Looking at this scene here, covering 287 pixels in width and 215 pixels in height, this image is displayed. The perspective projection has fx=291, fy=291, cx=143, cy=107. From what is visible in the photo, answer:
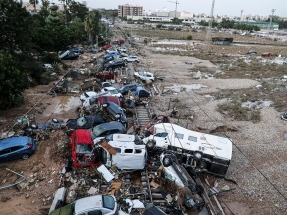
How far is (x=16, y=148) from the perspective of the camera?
16.8 m

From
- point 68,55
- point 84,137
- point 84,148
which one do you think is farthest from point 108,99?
point 68,55

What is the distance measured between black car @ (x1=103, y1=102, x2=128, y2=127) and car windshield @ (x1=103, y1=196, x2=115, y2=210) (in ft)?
29.3

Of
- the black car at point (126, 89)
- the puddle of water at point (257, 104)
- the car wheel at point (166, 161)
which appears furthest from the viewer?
the puddle of water at point (257, 104)

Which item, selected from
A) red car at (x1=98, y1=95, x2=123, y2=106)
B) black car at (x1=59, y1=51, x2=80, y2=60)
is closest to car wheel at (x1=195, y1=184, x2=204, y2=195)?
red car at (x1=98, y1=95, x2=123, y2=106)

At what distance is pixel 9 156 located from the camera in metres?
16.7

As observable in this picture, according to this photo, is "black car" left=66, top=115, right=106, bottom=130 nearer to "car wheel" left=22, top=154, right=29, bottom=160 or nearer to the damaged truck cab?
"car wheel" left=22, top=154, right=29, bottom=160

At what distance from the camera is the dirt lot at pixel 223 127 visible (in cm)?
1460

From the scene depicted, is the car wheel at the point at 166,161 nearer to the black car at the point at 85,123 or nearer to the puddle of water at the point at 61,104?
the black car at the point at 85,123

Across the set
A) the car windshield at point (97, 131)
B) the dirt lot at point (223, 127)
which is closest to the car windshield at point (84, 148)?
the dirt lot at point (223, 127)

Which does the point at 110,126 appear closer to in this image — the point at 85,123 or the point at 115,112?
the point at 85,123

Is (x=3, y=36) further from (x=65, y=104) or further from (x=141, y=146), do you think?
(x=141, y=146)

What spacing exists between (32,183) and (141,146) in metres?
5.97

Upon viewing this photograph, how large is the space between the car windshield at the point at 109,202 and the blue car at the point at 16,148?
275 inches

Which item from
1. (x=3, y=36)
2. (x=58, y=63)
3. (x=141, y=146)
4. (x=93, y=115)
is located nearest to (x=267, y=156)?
(x=141, y=146)
